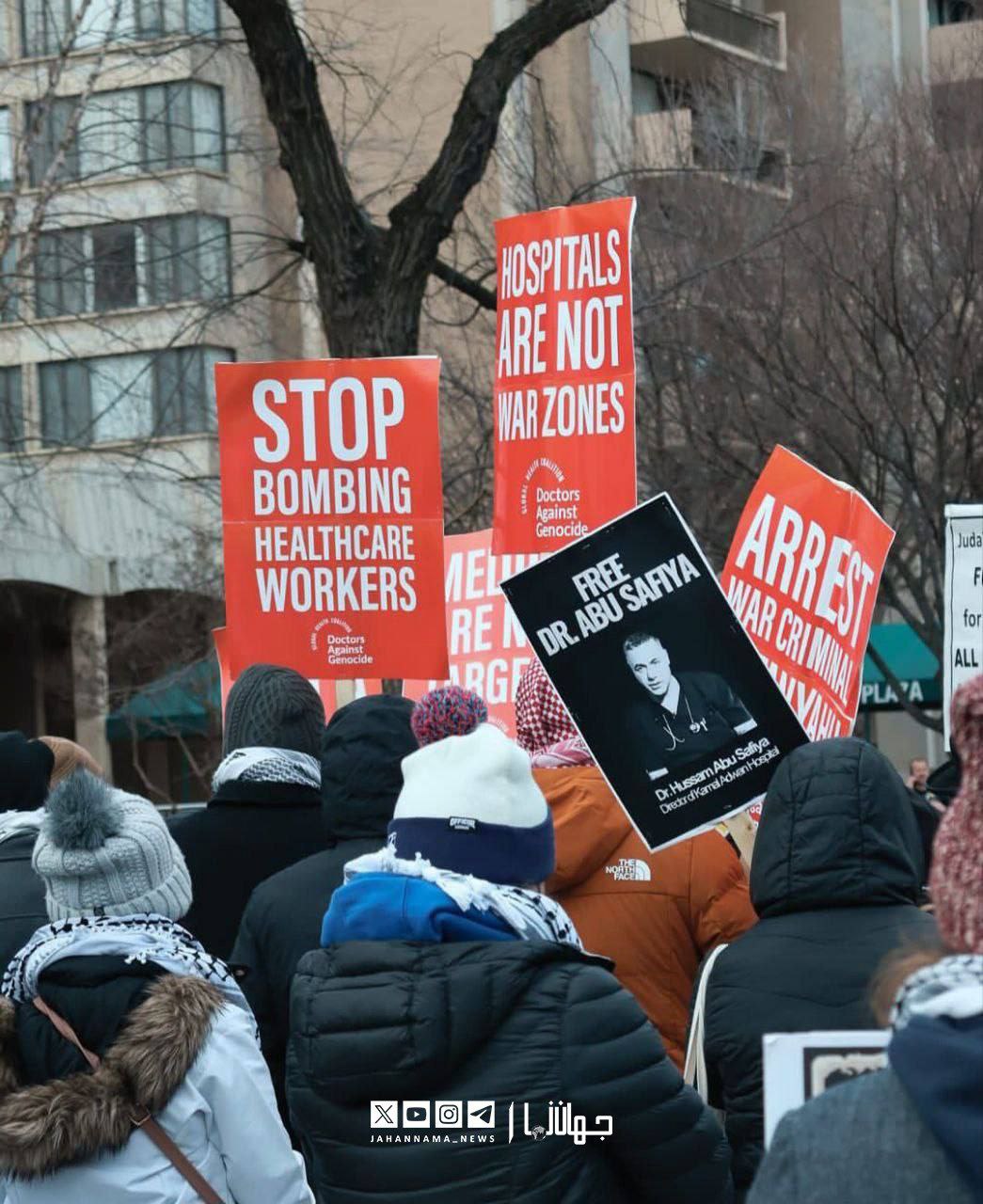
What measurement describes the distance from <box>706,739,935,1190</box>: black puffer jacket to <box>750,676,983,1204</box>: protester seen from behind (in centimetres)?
167

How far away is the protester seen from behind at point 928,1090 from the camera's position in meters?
1.87

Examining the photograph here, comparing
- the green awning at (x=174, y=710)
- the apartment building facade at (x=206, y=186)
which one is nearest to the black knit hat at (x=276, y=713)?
the apartment building facade at (x=206, y=186)

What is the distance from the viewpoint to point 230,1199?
3594 mm

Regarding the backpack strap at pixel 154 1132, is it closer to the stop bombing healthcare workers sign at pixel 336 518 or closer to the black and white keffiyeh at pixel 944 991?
the black and white keffiyeh at pixel 944 991

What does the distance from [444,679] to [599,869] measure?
309cm

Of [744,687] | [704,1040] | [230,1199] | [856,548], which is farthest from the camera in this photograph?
[856,548]

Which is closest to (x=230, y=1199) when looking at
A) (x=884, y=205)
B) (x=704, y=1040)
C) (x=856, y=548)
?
(x=704, y=1040)

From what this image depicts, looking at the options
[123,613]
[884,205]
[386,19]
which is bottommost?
[123,613]

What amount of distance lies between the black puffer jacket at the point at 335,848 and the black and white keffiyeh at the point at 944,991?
2.73 meters

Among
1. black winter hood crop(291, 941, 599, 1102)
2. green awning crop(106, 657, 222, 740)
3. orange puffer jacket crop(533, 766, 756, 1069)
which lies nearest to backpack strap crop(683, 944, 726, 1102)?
orange puffer jacket crop(533, 766, 756, 1069)

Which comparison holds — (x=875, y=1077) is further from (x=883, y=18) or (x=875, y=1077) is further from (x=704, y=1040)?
(x=883, y=18)

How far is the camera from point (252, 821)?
17.9 feet

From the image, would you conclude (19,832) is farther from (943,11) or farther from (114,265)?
(943,11)

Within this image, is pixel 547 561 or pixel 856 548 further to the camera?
pixel 856 548
